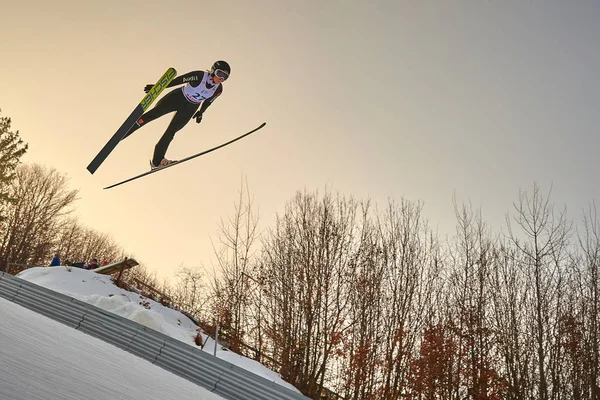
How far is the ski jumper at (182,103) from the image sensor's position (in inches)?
239

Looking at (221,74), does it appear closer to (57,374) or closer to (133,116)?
(133,116)

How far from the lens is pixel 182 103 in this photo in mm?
6312

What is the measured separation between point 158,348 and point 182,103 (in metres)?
4.16

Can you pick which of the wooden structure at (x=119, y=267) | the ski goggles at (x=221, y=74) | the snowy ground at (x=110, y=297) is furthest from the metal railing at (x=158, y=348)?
the wooden structure at (x=119, y=267)

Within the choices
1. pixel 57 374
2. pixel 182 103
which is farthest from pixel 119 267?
pixel 57 374

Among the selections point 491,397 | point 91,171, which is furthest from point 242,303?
point 91,171

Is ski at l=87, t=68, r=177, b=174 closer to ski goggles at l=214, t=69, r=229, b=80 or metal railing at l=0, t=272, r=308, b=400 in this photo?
ski goggles at l=214, t=69, r=229, b=80

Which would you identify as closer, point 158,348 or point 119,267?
point 158,348

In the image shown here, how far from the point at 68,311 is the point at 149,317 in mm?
2485

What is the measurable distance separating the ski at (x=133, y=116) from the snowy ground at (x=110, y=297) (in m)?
6.05

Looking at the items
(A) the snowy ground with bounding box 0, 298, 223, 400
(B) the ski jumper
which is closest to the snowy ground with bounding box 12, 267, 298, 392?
(B) the ski jumper

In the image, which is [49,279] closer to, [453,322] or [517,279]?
[453,322]

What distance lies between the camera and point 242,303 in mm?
15266

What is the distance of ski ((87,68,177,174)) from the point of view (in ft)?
19.9
